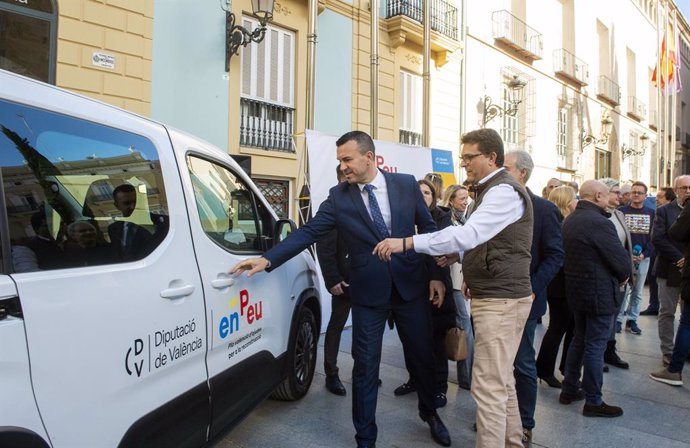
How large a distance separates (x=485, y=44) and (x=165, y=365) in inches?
592

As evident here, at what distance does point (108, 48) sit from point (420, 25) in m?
7.42

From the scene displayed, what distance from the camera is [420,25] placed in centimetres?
1232

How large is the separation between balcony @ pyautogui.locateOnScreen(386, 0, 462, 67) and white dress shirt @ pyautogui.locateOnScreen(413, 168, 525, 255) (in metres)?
10.4

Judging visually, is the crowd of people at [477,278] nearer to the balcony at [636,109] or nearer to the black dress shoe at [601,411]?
the black dress shoe at [601,411]

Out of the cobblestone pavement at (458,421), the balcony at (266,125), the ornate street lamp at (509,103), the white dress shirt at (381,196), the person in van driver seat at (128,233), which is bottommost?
the cobblestone pavement at (458,421)

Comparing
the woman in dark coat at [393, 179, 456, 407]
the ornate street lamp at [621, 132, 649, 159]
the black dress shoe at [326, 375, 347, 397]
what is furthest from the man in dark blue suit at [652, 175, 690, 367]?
the ornate street lamp at [621, 132, 649, 159]

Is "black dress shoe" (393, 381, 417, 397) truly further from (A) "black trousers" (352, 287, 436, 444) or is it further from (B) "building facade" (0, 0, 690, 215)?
(B) "building facade" (0, 0, 690, 215)

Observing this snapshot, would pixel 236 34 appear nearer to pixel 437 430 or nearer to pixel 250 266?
pixel 250 266

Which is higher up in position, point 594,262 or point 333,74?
point 333,74

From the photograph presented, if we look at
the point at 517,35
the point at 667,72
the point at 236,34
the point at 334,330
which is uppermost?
the point at 667,72

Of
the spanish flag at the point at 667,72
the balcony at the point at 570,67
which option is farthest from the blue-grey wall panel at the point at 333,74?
the spanish flag at the point at 667,72

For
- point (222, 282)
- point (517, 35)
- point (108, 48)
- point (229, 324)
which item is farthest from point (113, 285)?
point (517, 35)

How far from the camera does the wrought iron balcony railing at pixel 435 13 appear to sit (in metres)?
12.2

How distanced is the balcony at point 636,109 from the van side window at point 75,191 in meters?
28.5
